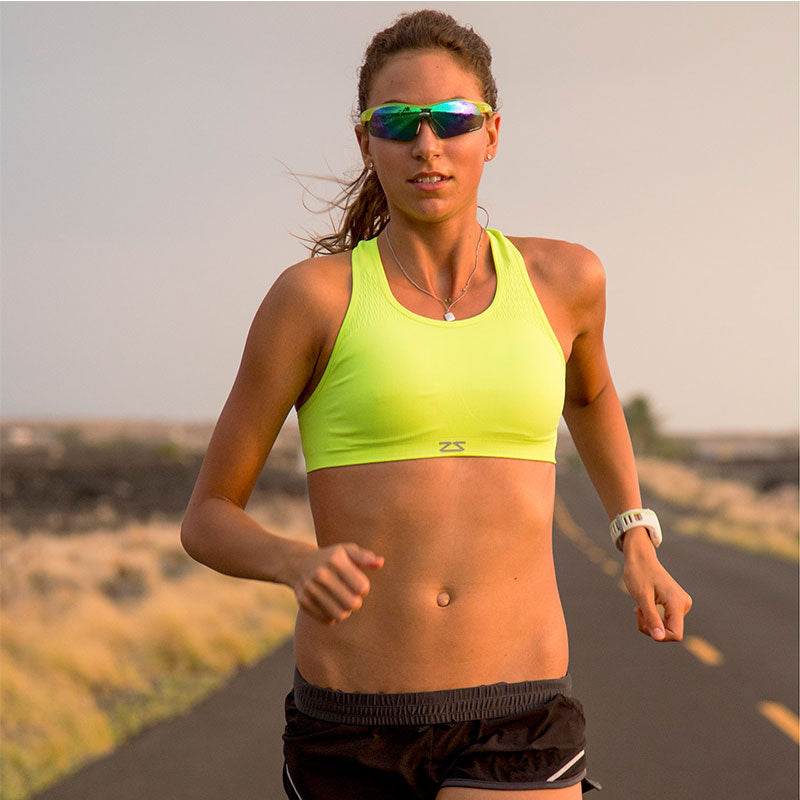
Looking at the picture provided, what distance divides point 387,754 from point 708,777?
4018mm

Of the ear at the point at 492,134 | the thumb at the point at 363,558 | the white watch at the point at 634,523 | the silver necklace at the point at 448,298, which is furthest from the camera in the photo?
the white watch at the point at 634,523

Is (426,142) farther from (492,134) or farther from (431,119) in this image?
(492,134)

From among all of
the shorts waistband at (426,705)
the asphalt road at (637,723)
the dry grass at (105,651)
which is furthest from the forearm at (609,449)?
the dry grass at (105,651)

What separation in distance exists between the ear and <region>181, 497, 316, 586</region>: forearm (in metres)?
1.04

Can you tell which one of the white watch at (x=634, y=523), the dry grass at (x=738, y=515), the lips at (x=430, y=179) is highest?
the lips at (x=430, y=179)

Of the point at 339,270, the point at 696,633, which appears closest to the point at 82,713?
the point at 696,633

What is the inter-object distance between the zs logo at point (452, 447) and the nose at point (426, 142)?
63 centimetres

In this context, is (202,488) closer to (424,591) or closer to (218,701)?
(424,591)

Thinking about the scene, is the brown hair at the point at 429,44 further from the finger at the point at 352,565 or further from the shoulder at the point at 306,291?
the finger at the point at 352,565

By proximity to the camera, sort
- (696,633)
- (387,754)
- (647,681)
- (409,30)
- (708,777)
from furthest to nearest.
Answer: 1. (696,633)
2. (647,681)
3. (708,777)
4. (409,30)
5. (387,754)

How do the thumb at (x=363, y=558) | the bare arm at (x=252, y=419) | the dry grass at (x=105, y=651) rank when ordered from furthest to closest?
the dry grass at (x=105, y=651) < the bare arm at (x=252, y=419) < the thumb at (x=363, y=558)

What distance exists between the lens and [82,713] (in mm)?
7996

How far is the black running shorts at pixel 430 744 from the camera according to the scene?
266cm

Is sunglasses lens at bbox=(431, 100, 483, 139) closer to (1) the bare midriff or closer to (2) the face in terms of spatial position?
(2) the face
